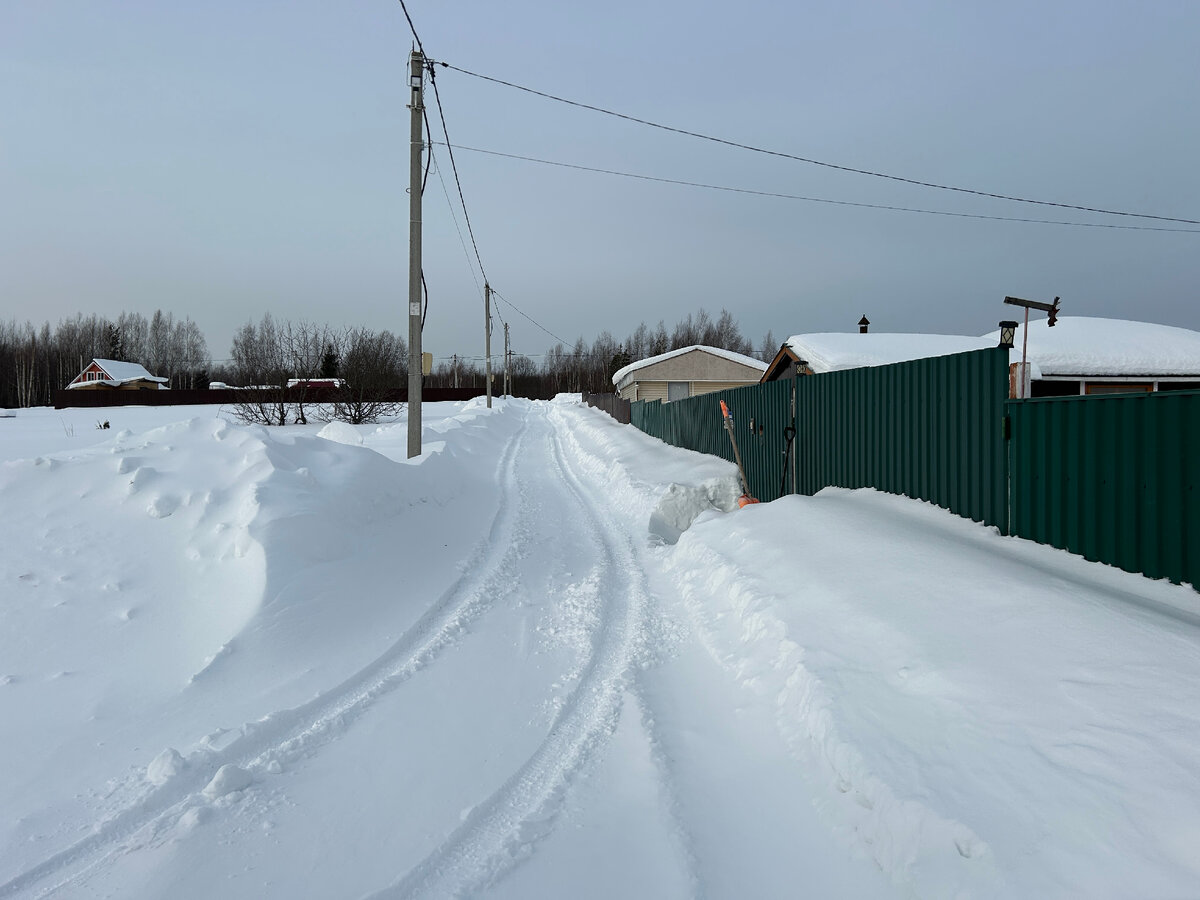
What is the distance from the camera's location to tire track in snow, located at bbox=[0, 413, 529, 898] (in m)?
2.79

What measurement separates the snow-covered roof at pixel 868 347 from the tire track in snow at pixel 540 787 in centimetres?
1199

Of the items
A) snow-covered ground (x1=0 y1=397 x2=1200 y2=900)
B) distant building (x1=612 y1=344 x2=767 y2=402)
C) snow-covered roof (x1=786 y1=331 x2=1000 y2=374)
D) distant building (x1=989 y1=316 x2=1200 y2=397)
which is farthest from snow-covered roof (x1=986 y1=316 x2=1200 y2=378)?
distant building (x1=612 y1=344 x2=767 y2=402)

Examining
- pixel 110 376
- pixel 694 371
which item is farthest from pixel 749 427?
pixel 110 376

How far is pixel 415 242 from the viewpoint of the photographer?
11.7 m

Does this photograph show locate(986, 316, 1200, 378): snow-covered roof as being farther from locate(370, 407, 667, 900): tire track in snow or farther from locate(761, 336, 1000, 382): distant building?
locate(370, 407, 667, 900): tire track in snow

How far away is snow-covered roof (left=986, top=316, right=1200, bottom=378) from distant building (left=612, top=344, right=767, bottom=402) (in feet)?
86.3

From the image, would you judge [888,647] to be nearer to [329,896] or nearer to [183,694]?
[329,896]

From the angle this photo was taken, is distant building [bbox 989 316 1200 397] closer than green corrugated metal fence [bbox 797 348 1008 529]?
No

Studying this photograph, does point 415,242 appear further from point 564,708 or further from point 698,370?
point 698,370

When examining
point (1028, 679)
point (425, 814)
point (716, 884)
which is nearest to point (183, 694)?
point (425, 814)

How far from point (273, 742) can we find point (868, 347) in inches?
654

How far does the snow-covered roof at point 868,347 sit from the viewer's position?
1596cm

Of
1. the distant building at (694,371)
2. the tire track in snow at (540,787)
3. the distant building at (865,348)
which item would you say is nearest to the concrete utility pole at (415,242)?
the tire track in snow at (540,787)

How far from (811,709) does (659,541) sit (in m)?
5.12
